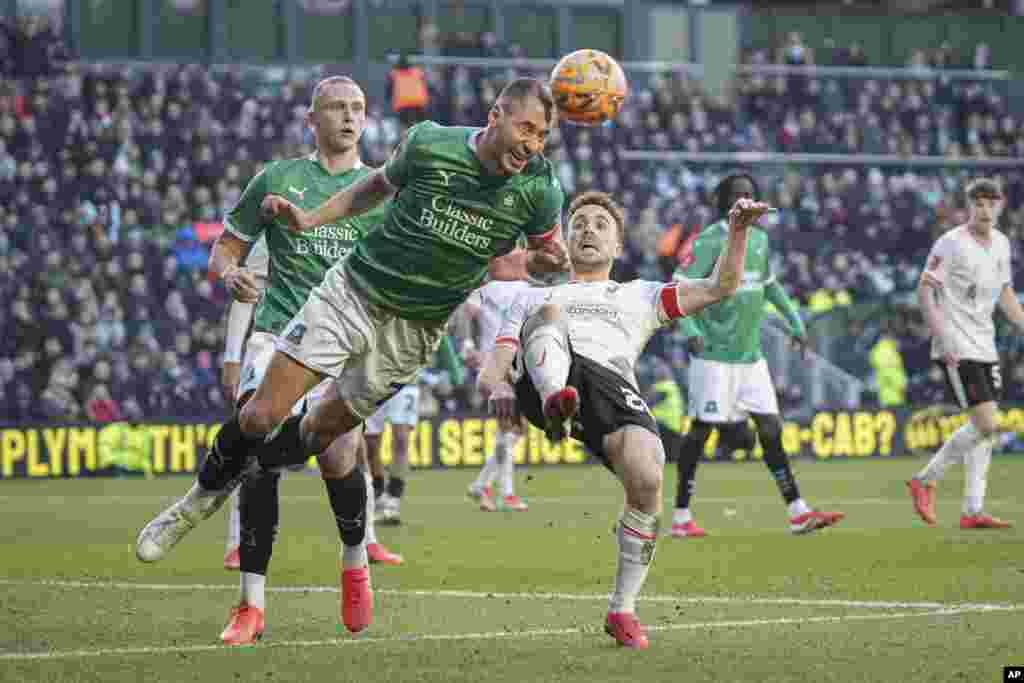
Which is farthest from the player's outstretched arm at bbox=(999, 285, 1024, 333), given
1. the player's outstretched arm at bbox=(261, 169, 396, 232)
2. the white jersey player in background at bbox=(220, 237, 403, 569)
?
the player's outstretched arm at bbox=(261, 169, 396, 232)

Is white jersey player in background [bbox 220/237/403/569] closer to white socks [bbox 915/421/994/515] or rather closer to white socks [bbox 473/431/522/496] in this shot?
white socks [bbox 915/421/994/515]

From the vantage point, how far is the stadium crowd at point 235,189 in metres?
26.6

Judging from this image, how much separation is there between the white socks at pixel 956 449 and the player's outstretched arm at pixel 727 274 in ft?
20.8

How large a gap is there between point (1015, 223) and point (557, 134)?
974cm

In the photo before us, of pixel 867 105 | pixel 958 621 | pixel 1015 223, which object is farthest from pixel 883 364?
pixel 958 621

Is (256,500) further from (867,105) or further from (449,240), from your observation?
(867,105)

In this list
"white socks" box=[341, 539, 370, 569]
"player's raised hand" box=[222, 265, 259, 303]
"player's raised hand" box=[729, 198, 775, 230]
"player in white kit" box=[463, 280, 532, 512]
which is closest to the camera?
"player's raised hand" box=[729, 198, 775, 230]

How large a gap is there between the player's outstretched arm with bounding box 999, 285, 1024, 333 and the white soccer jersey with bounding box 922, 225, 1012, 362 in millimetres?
76

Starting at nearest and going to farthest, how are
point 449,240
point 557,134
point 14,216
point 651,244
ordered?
point 449,240 → point 14,216 → point 651,244 → point 557,134

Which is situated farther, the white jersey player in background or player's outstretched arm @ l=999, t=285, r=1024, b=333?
player's outstretched arm @ l=999, t=285, r=1024, b=333

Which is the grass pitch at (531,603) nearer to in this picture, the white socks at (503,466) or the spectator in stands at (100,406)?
the white socks at (503,466)

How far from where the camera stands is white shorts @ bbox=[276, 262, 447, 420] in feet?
24.3

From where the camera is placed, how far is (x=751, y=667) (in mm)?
6750

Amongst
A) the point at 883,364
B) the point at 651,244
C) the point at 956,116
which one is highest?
the point at 956,116
